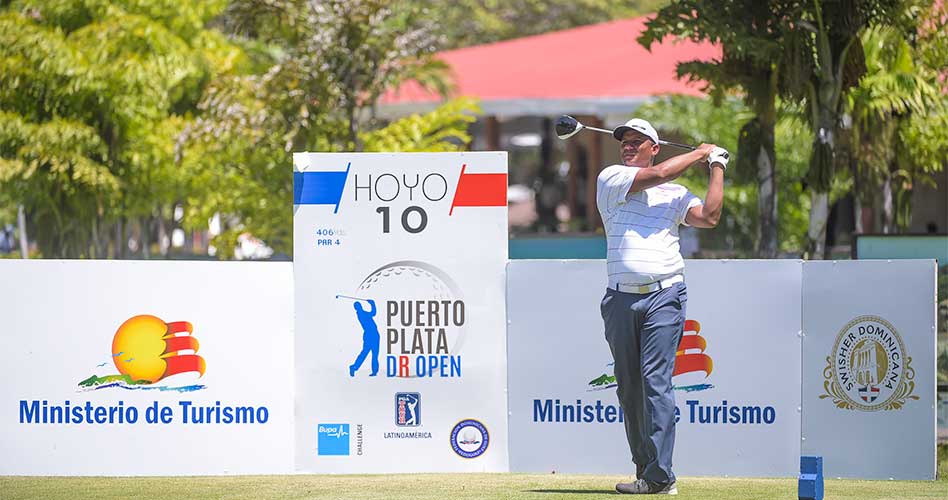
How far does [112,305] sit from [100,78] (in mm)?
6488

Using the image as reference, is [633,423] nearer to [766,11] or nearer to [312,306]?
[312,306]

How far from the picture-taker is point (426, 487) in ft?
21.1

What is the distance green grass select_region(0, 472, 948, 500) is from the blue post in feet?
1.13

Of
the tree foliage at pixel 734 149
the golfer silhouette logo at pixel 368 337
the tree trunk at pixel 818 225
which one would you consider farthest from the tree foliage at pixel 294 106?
the golfer silhouette logo at pixel 368 337

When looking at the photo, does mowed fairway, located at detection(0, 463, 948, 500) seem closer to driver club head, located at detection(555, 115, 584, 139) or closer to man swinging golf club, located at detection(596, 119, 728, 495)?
man swinging golf club, located at detection(596, 119, 728, 495)

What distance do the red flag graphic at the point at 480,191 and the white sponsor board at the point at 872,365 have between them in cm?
167

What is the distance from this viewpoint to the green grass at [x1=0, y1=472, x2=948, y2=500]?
20.2ft

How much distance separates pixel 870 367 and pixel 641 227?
170cm

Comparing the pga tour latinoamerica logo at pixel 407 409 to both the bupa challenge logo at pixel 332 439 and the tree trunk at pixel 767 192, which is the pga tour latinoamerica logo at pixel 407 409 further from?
the tree trunk at pixel 767 192

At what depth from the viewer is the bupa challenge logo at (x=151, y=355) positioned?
7094 mm

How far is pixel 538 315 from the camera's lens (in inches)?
279

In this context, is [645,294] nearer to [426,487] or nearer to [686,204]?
[686,204]

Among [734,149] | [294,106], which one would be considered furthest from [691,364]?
[734,149]

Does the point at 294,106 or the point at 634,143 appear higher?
the point at 294,106
